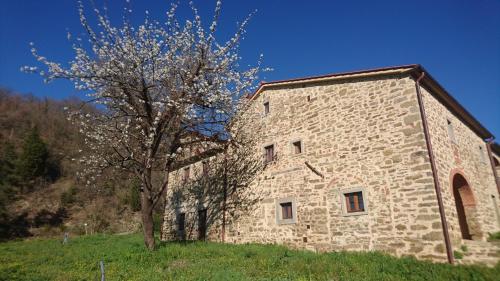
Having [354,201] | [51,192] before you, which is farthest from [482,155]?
[51,192]

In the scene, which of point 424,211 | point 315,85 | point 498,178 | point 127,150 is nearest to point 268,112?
point 315,85

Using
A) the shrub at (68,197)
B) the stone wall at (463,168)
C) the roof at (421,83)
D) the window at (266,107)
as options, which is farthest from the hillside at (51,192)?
the stone wall at (463,168)

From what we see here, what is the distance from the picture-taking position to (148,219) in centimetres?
1115

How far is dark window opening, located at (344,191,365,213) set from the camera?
1008cm

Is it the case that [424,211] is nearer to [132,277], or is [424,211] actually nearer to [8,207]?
[132,277]

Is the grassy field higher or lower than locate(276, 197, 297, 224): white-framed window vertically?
lower

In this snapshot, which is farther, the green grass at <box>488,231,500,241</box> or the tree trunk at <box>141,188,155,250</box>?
the green grass at <box>488,231,500,241</box>

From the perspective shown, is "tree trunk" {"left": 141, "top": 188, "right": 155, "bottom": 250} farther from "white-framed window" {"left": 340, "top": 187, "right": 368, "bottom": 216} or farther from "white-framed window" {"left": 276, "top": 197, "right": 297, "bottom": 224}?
"white-framed window" {"left": 340, "top": 187, "right": 368, "bottom": 216}

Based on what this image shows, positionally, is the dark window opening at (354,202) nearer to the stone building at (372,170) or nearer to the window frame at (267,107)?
the stone building at (372,170)

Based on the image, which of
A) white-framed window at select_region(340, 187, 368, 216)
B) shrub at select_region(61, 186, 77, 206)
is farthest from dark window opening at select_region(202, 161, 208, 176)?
shrub at select_region(61, 186, 77, 206)

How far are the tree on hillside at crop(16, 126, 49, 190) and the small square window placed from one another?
103ft

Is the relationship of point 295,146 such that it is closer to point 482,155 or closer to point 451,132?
point 451,132

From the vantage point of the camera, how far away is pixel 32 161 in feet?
109

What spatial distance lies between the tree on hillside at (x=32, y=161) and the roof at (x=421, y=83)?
3084 centimetres
